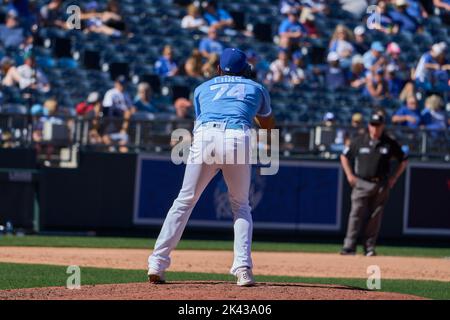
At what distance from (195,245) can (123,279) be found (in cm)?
595

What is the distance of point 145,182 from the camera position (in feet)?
62.3

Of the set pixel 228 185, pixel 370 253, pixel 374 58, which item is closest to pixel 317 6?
pixel 374 58

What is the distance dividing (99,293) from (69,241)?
8.32 metres

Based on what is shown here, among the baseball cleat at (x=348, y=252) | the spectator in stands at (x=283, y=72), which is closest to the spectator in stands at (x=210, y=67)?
the spectator in stands at (x=283, y=72)

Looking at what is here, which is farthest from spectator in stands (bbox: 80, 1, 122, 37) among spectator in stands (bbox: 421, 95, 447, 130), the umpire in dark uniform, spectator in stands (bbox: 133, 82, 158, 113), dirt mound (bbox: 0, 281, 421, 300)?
dirt mound (bbox: 0, 281, 421, 300)

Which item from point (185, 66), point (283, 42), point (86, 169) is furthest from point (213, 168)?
point (283, 42)

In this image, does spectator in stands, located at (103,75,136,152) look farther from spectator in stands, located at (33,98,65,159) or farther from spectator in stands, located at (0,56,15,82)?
spectator in stands, located at (0,56,15,82)

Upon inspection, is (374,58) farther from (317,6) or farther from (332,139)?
(332,139)

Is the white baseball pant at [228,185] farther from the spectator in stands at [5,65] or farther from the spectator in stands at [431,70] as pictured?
the spectator in stands at [431,70]

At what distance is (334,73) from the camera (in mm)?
23469

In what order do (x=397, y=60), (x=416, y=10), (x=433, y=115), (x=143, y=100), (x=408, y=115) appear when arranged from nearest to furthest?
(x=143, y=100)
(x=408, y=115)
(x=433, y=115)
(x=397, y=60)
(x=416, y=10)

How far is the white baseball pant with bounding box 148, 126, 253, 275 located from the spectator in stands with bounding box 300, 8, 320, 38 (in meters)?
14.9

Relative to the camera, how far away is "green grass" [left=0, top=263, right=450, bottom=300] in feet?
37.2

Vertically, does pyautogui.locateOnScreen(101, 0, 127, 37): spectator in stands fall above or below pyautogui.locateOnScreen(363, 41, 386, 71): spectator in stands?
above
